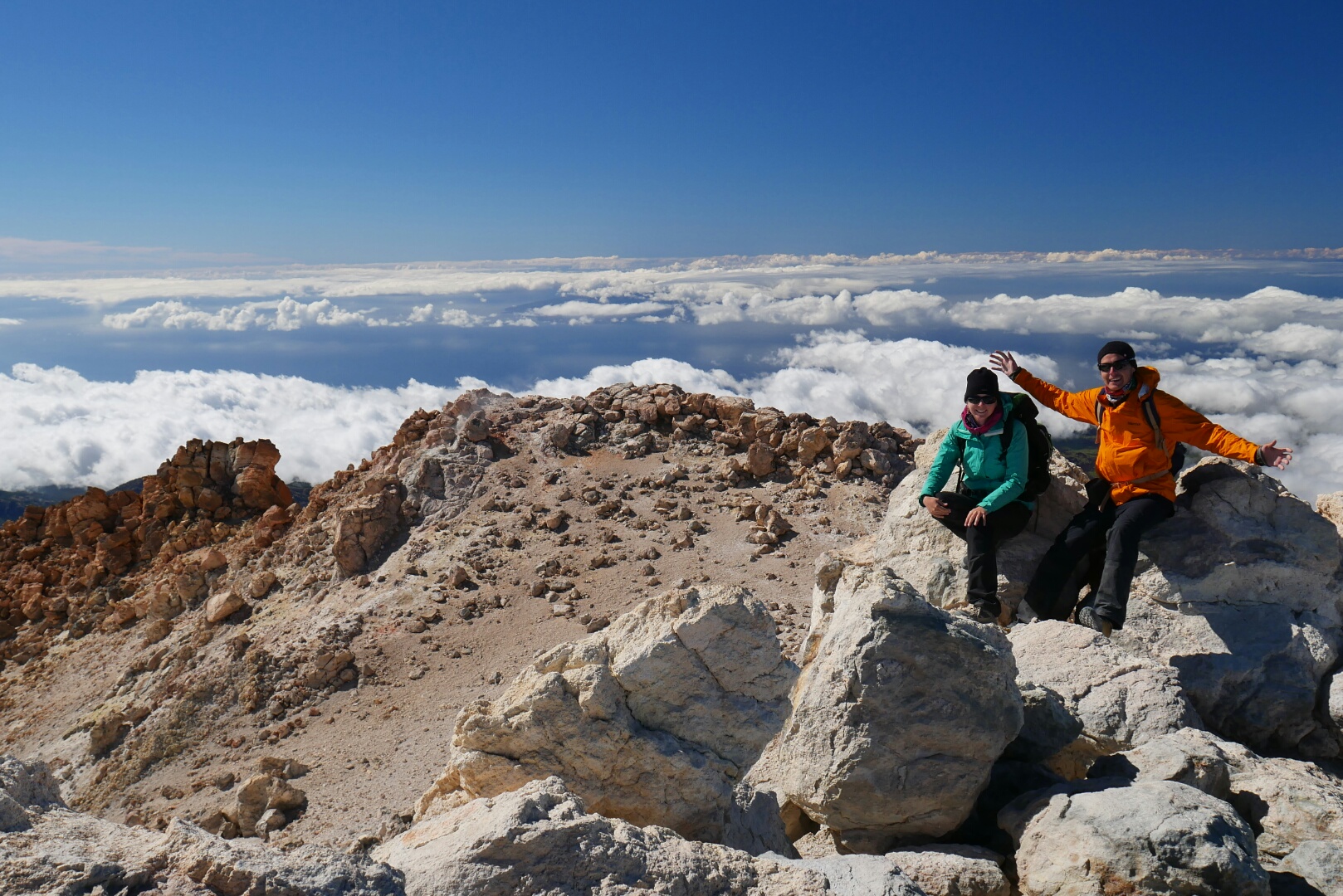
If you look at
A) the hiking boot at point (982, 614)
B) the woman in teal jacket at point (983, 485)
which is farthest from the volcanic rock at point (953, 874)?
the woman in teal jacket at point (983, 485)

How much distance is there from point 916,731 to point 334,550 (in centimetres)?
1598

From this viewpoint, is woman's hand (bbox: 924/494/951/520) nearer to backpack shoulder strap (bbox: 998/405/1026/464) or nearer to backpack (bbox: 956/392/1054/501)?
backpack (bbox: 956/392/1054/501)

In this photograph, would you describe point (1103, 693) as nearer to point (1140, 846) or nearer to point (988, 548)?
point (988, 548)

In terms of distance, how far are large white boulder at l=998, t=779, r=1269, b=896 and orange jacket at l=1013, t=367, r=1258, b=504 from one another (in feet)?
11.5

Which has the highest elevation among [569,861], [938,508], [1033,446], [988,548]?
[1033,446]

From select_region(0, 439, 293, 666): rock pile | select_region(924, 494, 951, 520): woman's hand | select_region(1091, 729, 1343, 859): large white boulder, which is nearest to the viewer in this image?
select_region(1091, 729, 1343, 859): large white boulder

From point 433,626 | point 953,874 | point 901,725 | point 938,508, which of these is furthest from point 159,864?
point 433,626

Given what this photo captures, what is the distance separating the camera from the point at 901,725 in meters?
5.08

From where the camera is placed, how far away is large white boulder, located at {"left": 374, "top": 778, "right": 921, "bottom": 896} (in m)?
3.34

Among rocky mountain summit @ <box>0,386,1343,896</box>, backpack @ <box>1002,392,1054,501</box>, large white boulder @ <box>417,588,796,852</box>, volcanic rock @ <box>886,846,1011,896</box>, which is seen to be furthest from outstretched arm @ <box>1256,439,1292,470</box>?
large white boulder @ <box>417,588,796,852</box>

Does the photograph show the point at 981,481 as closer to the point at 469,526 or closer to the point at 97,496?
the point at 469,526

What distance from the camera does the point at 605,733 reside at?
5.04 meters

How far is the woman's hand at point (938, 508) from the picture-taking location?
24.6 ft

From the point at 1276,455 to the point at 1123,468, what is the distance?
44.1 inches
